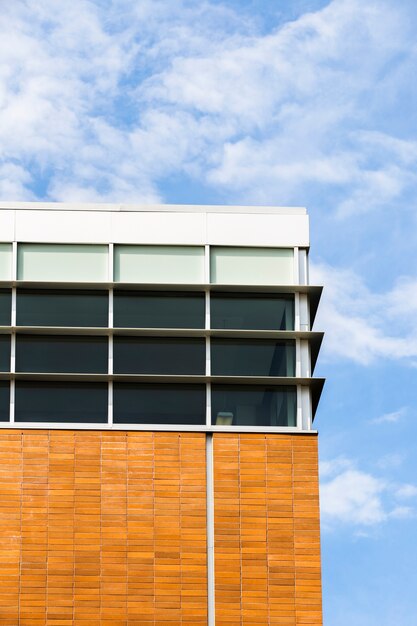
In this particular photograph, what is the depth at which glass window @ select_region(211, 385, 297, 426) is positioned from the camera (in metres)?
35.2

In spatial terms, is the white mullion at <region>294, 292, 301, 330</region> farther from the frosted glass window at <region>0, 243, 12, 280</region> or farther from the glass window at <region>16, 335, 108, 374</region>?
the frosted glass window at <region>0, 243, 12, 280</region>

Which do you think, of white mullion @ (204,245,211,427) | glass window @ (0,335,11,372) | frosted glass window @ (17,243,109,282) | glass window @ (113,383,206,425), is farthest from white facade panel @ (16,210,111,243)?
glass window @ (113,383,206,425)

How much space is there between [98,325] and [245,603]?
21.3 feet

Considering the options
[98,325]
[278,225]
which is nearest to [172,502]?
[98,325]

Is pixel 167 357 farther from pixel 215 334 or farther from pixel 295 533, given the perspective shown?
pixel 295 533

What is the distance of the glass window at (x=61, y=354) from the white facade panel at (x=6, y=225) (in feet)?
7.23

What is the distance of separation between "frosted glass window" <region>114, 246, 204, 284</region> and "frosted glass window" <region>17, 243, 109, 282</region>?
1.17 feet

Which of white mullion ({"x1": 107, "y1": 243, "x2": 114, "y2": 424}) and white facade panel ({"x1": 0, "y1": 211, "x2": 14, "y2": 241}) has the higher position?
white facade panel ({"x1": 0, "y1": 211, "x2": 14, "y2": 241})

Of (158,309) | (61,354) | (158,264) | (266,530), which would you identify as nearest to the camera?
(266,530)

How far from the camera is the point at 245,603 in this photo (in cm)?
3369

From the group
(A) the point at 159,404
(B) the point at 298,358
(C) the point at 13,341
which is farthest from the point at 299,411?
(C) the point at 13,341

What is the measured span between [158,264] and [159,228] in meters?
0.79

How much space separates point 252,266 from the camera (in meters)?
36.5

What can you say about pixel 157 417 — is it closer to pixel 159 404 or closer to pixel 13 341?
pixel 159 404
